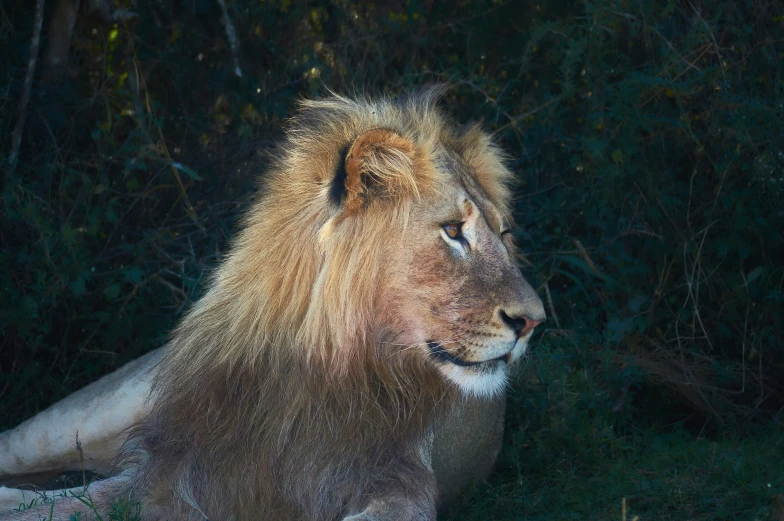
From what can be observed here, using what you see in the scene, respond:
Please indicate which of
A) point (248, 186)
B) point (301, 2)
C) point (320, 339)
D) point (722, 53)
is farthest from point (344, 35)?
point (320, 339)

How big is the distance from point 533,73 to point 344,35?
1100 mm

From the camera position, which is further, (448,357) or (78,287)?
(78,287)

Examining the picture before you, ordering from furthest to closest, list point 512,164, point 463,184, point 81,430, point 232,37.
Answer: point 512,164, point 232,37, point 81,430, point 463,184

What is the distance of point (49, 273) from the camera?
181 inches

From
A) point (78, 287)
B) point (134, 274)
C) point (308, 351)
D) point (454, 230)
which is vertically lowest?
point (134, 274)

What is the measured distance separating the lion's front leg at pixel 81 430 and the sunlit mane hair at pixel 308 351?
631 mm

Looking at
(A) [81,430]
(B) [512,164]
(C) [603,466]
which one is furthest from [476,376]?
(B) [512,164]

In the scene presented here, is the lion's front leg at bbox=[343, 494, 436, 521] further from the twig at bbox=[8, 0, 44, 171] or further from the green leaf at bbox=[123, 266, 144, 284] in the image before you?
the twig at bbox=[8, 0, 44, 171]

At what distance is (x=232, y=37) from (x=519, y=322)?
319 cm

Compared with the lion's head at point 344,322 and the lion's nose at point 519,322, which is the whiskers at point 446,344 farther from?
the lion's nose at point 519,322

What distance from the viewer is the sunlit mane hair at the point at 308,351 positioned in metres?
2.68

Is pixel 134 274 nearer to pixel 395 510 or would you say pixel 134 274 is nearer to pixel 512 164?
pixel 512 164

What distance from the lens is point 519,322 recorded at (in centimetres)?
260

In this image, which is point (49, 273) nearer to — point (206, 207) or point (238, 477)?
point (206, 207)
